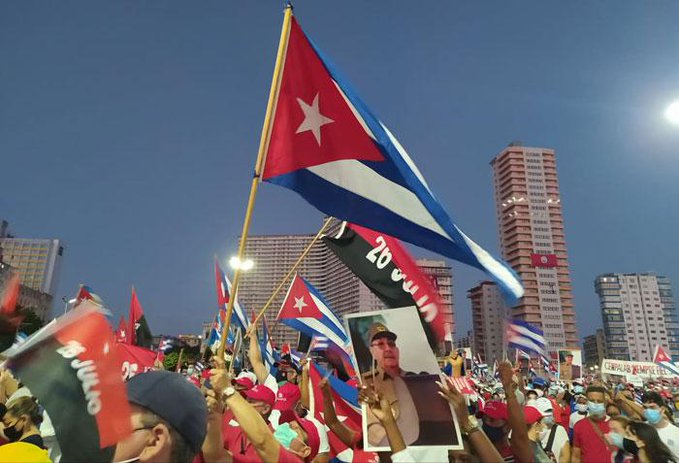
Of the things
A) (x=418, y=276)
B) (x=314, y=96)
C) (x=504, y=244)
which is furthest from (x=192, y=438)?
(x=504, y=244)

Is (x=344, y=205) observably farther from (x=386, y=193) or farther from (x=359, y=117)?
(x=359, y=117)

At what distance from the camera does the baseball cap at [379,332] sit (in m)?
3.78

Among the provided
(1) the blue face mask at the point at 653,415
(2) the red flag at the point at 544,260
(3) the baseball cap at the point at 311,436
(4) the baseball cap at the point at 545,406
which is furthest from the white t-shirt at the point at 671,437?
(2) the red flag at the point at 544,260

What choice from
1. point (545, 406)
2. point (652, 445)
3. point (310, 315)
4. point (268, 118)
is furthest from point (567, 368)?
point (268, 118)

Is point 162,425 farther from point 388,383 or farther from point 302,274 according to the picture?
point 302,274

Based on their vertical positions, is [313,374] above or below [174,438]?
above

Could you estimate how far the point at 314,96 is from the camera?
4.76 m

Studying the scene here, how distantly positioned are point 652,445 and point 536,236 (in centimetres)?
14340

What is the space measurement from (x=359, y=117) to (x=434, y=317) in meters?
2.46

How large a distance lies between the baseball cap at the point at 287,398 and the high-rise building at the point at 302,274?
14453 cm

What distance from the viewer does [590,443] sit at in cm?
572

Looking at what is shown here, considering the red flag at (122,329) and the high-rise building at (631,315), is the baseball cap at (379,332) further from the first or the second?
the high-rise building at (631,315)

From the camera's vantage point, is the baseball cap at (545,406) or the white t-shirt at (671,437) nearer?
the white t-shirt at (671,437)

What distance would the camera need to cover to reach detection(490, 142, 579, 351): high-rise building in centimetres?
12588
